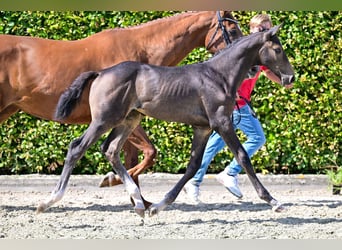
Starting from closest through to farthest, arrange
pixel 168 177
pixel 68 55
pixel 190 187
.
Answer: pixel 68 55, pixel 190 187, pixel 168 177

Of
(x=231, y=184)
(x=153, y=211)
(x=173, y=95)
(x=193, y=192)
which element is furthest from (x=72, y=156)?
(x=231, y=184)

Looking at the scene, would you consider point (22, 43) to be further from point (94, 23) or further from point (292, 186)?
point (292, 186)

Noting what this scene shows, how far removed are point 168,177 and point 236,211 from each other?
5.25 feet

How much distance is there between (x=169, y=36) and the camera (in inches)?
216

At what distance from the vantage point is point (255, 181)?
4613 millimetres

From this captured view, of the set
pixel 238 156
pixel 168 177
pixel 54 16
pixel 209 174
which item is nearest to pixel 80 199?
pixel 168 177

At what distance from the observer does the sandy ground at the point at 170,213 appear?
14.2 ft

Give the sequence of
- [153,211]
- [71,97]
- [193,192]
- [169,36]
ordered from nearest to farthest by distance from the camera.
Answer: [71,97]
[153,211]
[169,36]
[193,192]

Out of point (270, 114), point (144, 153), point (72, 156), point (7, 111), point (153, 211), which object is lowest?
point (270, 114)

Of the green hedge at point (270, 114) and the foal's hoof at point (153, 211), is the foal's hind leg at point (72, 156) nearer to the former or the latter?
the foal's hoof at point (153, 211)

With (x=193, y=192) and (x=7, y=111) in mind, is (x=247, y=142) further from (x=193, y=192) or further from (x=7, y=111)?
(x=7, y=111)

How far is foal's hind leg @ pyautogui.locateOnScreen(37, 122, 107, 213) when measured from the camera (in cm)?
447

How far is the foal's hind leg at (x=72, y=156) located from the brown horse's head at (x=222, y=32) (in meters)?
1.54

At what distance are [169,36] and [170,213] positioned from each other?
1.56 m
